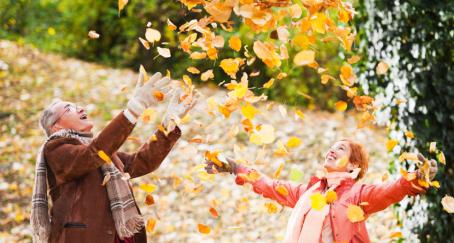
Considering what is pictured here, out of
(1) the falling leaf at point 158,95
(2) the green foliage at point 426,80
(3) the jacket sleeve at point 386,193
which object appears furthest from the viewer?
(2) the green foliage at point 426,80

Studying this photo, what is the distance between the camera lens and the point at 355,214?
262 cm

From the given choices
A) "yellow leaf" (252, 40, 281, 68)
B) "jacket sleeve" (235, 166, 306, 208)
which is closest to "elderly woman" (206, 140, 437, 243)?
"jacket sleeve" (235, 166, 306, 208)

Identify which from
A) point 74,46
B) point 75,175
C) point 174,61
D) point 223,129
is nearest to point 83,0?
point 74,46

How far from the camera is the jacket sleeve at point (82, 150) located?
265cm

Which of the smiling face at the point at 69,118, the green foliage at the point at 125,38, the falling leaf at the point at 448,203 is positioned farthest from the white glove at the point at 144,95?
the green foliage at the point at 125,38

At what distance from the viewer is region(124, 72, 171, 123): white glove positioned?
2684mm

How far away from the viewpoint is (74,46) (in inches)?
458

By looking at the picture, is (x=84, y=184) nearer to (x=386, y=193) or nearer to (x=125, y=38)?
(x=386, y=193)

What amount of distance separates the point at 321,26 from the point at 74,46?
941 centimetres

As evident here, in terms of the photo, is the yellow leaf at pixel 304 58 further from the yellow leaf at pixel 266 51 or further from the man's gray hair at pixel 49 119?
the man's gray hair at pixel 49 119

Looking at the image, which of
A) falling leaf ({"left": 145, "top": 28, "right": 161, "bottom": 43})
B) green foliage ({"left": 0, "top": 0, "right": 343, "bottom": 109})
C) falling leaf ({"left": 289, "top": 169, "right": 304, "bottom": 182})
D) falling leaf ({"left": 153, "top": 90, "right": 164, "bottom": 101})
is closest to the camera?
falling leaf ({"left": 153, "top": 90, "right": 164, "bottom": 101})

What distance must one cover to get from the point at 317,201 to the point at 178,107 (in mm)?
751

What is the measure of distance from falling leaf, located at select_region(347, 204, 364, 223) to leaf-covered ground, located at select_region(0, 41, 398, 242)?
1.56 feet

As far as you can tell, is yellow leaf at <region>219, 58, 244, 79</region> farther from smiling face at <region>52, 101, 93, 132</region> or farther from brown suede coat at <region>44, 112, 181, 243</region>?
smiling face at <region>52, 101, 93, 132</region>
